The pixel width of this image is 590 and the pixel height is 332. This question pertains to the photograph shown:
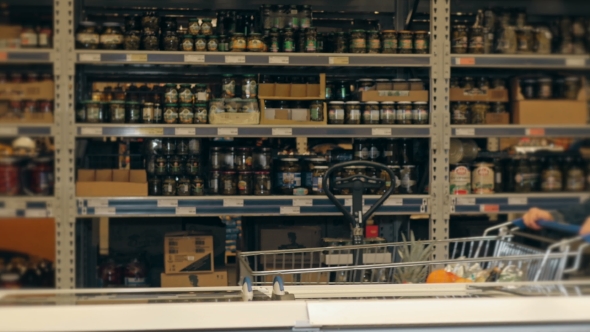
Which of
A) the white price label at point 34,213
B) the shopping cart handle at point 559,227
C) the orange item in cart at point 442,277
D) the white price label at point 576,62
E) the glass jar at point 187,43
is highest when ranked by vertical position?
the glass jar at point 187,43

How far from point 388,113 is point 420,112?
17 cm

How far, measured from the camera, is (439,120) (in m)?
3.80

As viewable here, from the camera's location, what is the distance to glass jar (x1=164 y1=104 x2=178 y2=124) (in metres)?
3.78

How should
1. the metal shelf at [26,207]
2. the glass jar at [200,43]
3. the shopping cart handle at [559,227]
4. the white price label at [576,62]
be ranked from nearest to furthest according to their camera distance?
1. the shopping cart handle at [559,227]
2. the white price label at [576,62]
3. the metal shelf at [26,207]
4. the glass jar at [200,43]

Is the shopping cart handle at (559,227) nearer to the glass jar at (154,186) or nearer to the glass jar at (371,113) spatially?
the glass jar at (371,113)

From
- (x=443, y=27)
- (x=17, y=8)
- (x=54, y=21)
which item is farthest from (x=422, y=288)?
(x=17, y=8)

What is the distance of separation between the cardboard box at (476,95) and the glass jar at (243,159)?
116 centimetres

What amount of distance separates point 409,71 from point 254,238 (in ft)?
4.47

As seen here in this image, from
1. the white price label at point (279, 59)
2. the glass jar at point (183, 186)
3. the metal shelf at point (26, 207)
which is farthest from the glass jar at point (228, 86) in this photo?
the metal shelf at point (26, 207)

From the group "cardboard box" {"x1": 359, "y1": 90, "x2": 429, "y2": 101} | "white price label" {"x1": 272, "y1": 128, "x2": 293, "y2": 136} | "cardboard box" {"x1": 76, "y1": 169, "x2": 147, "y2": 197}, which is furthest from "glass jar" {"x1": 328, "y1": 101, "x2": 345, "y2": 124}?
"cardboard box" {"x1": 76, "y1": 169, "x2": 147, "y2": 197}

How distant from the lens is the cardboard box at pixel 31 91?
11.9ft

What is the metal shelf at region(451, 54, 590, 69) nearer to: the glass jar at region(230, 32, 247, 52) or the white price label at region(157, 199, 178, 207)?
the glass jar at region(230, 32, 247, 52)

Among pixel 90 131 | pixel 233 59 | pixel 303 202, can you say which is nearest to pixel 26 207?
pixel 90 131

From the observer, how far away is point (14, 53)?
362cm
